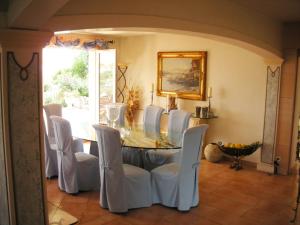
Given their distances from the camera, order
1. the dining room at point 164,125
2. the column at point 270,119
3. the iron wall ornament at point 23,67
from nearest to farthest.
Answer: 1. the iron wall ornament at point 23,67
2. the dining room at point 164,125
3. the column at point 270,119

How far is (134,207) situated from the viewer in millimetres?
3877

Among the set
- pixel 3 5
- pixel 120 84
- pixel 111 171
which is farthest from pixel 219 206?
pixel 120 84

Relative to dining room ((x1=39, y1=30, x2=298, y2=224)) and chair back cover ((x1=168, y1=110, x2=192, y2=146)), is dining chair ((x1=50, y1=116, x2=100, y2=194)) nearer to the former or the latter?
dining room ((x1=39, y1=30, x2=298, y2=224))

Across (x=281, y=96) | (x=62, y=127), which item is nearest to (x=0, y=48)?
(x=62, y=127)

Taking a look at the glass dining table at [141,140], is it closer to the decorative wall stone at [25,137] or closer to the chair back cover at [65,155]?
the chair back cover at [65,155]

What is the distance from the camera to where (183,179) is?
12.5ft

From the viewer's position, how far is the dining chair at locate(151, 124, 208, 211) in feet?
12.3

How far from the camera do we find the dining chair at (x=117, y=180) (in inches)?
143

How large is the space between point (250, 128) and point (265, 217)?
222 cm

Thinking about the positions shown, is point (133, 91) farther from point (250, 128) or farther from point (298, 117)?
point (298, 117)

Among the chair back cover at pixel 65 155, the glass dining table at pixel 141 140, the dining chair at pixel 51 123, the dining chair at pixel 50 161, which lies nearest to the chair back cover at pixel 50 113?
the dining chair at pixel 51 123

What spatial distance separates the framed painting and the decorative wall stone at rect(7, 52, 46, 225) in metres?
4.37

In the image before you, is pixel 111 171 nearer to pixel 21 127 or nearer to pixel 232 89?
pixel 21 127

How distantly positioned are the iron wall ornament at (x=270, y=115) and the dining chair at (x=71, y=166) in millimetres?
2954
